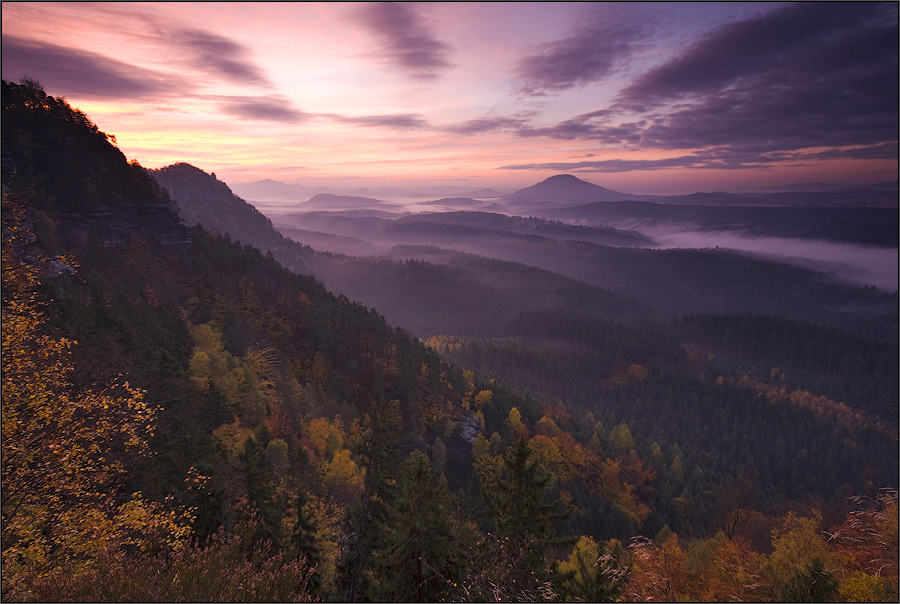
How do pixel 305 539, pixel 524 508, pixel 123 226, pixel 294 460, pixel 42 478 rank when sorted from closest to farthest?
pixel 42 478
pixel 524 508
pixel 305 539
pixel 294 460
pixel 123 226

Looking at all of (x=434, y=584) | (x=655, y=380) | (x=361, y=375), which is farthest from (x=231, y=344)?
(x=655, y=380)

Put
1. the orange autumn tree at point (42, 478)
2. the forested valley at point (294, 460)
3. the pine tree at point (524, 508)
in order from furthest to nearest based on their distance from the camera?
1. the pine tree at point (524, 508)
2. the forested valley at point (294, 460)
3. the orange autumn tree at point (42, 478)

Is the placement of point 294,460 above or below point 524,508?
below

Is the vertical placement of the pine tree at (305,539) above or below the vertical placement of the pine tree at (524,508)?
below

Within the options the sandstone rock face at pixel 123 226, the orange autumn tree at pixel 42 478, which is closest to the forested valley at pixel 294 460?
the orange autumn tree at pixel 42 478

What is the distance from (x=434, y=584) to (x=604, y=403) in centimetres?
15832

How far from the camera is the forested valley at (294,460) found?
11977 millimetres

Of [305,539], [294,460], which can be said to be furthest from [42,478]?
[294,460]

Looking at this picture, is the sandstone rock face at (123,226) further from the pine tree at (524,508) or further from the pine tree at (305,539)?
the pine tree at (524,508)

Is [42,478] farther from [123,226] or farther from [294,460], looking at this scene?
[123,226]

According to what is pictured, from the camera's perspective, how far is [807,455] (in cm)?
12556

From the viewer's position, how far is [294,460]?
114 ft

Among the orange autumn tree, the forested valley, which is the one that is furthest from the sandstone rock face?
the orange autumn tree

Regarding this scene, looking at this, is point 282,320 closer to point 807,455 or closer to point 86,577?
point 86,577
